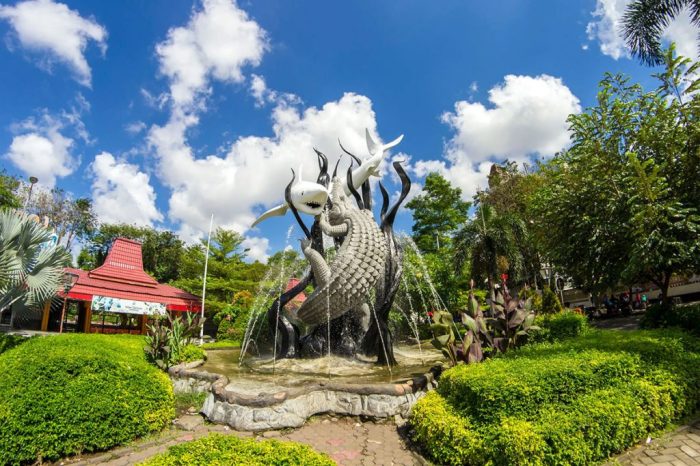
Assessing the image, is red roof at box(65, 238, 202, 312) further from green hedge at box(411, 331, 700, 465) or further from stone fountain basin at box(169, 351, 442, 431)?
green hedge at box(411, 331, 700, 465)

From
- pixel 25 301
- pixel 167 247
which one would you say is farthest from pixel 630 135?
pixel 167 247

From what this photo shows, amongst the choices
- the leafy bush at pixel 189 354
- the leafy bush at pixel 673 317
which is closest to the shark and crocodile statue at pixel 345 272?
the leafy bush at pixel 189 354

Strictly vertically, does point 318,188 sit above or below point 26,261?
above

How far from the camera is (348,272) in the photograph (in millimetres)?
7730

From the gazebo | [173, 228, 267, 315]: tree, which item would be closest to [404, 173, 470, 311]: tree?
[173, 228, 267, 315]: tree

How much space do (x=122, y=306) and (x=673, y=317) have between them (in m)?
19.2

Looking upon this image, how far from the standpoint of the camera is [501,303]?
6.55m

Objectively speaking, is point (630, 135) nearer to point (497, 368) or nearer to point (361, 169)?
point (361, 169)

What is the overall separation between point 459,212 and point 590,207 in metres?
19.1

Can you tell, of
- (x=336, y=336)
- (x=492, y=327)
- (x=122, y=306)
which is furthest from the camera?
(x=122, y=306)

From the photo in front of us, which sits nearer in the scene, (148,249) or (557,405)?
(557,405)

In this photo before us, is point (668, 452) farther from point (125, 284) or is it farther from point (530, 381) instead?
point (125, 284)

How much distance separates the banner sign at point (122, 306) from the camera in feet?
55.2

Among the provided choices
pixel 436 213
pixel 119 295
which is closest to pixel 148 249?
pixel 119 295
